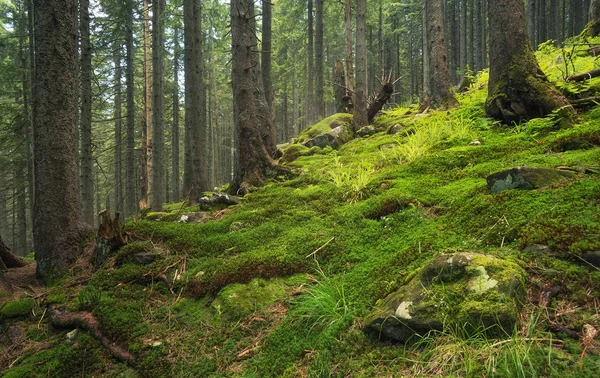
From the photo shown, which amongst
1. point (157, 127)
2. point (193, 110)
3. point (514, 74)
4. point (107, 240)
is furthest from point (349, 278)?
point (157, 127)

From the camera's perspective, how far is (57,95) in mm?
4641

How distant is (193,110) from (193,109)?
0.03 meters

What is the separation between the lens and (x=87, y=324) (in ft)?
10.6

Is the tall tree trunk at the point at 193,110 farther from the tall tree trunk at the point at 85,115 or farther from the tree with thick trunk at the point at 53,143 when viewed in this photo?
the tree with thick trunk at the point at 53,143

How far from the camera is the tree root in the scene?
289 centimetres

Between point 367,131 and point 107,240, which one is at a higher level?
point 367,131

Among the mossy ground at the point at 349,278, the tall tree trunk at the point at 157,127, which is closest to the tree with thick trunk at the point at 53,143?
the mossy ground at the point at 349,278

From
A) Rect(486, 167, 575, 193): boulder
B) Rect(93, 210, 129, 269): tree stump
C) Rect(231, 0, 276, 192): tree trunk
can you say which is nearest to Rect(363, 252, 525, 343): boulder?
Rect(486, 167, 575, 193): boulder

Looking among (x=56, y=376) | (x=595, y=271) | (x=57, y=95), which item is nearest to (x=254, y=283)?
(x=56, y=376)

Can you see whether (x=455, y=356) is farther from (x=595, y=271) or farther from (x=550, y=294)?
(x=595, y=271)

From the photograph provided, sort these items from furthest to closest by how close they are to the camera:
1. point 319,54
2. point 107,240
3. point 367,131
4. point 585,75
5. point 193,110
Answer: point 319,54, point 367,131, point 193,110, point 585,75, point 107,240

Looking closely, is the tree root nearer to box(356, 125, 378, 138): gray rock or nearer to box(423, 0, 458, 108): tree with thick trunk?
box(356, 125, 378, 138): gray rock

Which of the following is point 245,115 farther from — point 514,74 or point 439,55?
point 439,55

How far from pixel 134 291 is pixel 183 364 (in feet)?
4.63
